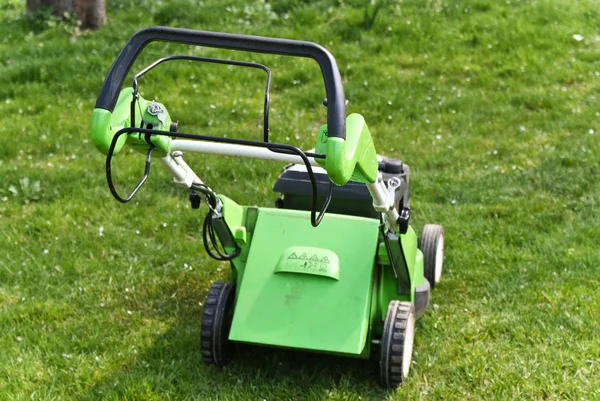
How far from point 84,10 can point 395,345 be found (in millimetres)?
5789

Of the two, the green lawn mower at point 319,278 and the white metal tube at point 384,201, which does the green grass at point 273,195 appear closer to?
the green lawn mower at point 319,278

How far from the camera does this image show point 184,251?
5055mm

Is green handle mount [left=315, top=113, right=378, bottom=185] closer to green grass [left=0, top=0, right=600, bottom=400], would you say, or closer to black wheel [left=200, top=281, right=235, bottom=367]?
black wheel [left=200, top=281, right=235, bottom=367]

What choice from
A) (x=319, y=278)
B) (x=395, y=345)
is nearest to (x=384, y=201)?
(x=319, y=278)

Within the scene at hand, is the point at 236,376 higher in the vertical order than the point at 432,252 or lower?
lower

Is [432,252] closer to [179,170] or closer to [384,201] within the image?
[384,201]

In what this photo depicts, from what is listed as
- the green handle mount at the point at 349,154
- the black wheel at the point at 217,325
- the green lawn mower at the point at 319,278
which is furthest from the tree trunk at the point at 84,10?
the green handle mount at the point at 349,154

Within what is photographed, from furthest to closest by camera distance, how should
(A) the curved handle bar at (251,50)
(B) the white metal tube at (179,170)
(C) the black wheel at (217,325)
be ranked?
(C) the black wheel at (217,325), (B) the white metal tube at (179,170), (A) the curved handle bar at (251,50)

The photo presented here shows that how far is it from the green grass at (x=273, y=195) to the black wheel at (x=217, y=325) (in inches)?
4.0

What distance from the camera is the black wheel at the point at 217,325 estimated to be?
3783mm

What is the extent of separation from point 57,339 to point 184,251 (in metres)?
1.11

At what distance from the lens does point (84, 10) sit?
8195 mm

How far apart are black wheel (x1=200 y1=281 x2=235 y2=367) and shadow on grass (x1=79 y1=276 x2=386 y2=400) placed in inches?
3.7

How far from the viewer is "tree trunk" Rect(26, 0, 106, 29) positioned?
26.8ft
